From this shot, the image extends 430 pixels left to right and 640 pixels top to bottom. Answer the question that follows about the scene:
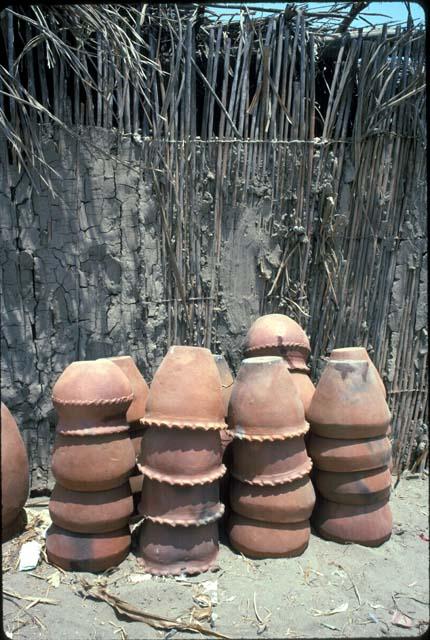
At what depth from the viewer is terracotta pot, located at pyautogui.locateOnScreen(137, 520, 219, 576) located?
261cm

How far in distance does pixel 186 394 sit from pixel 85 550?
3.00 feet

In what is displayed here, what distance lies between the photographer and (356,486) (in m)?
2.87

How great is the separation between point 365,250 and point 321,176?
1.95 ft

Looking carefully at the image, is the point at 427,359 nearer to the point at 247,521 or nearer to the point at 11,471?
the point at 247,521

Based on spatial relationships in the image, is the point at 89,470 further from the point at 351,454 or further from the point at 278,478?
the point at 351,454

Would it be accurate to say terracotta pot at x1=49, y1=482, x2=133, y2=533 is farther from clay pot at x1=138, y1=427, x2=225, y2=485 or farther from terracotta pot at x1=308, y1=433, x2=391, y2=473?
terracotta pot at x1=308, y1=433, x2=391, y2=473

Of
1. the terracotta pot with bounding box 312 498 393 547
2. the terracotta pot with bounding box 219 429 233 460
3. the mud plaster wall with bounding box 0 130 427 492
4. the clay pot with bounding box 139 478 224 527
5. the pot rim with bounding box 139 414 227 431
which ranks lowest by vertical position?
the terracotta pot with bounding box 312 498 393 547

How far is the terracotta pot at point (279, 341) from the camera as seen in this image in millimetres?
3203

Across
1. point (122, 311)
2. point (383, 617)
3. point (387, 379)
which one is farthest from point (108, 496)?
point (387, 379)

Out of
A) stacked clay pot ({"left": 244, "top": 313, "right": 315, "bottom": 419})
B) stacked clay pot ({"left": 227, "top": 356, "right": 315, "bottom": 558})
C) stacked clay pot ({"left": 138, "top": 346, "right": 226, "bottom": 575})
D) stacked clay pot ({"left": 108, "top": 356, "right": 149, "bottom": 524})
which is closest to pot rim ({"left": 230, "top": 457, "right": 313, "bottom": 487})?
stacked clay pot ({"left": 227, "top": 356, "right": 315, "bottom": 558})

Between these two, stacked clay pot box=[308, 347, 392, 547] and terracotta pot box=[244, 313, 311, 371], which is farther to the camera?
terracotta pot box=[244, 313, 311, 371]

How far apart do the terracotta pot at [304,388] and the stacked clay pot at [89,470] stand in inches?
40.5

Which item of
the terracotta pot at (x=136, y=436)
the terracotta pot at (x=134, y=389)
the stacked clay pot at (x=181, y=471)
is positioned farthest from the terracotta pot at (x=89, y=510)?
the terracotta pot at (x=134, y=389)

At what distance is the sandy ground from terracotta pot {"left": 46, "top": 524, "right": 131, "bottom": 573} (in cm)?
4
